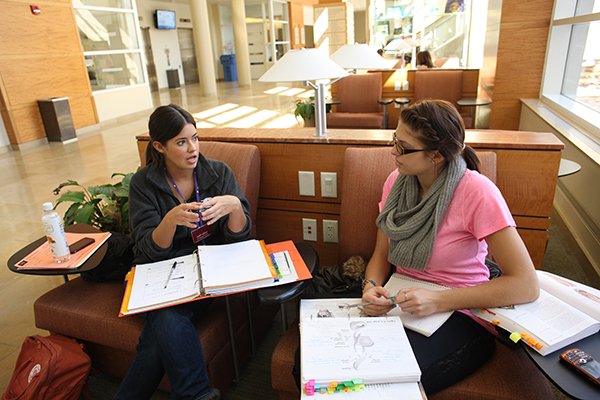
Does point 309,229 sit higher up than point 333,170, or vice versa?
point 333,170

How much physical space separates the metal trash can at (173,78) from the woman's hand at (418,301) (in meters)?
14.4

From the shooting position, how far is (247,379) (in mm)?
1836

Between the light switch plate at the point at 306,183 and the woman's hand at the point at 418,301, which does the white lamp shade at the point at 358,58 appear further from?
the woman's hand at the point at 418,301

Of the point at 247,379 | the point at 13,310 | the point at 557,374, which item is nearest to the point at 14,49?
the point at 13,310

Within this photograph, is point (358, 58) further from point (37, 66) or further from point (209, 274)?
point (37, 66)

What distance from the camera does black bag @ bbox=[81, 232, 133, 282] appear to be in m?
1.86

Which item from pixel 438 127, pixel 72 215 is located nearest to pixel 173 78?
pixel 72 215

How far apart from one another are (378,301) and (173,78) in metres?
14.4

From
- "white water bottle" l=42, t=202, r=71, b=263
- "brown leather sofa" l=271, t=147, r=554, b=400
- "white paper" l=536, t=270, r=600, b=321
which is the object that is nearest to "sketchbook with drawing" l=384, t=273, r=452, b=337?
"brown leather sofa" l=271, t=147, r=554, b=400

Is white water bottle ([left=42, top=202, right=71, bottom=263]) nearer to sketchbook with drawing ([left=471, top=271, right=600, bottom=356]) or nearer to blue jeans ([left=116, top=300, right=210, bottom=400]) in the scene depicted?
blue jeans ([left=116, top=300, right=210, bottom=400])

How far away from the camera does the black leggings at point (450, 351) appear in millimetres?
1197

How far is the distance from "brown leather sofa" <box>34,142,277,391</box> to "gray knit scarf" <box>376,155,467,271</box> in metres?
0.74

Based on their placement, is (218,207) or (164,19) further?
(164,19)

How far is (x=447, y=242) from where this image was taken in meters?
1.35
